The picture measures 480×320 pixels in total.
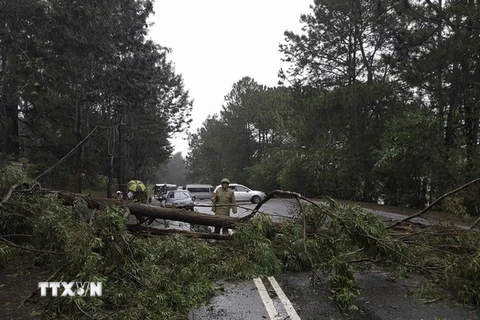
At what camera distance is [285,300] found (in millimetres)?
4625

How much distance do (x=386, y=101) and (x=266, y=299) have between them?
1998 centimetres

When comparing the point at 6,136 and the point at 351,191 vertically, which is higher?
the point at 6,136

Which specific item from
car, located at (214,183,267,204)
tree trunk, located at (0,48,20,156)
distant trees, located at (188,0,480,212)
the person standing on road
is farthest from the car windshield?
the person standing on road

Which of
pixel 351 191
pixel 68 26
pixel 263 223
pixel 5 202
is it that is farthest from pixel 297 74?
pixel 5 202

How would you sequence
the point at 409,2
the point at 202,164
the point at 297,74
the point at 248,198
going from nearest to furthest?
the point at 409,2
the point at 297,74
the point at 248,198
the point at 202,164

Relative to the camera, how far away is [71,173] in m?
23.7

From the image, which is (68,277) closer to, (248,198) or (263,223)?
(263,223)

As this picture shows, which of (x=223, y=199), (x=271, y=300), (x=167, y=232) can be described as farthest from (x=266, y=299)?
(x=223, y=199)

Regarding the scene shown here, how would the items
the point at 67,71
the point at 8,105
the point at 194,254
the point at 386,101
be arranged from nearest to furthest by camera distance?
the point at 194,254, the point at 67,71, the point at 8,105, the point at 386,101

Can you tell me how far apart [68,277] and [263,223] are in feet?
10.9

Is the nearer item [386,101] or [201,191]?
[386,101]

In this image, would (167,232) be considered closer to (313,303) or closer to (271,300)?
(271,300)

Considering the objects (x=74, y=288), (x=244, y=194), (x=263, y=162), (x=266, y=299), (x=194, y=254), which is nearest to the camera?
(x=74, y=288)

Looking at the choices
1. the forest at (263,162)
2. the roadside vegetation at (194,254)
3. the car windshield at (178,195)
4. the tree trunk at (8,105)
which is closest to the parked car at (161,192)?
the car windshield at (178,195)
